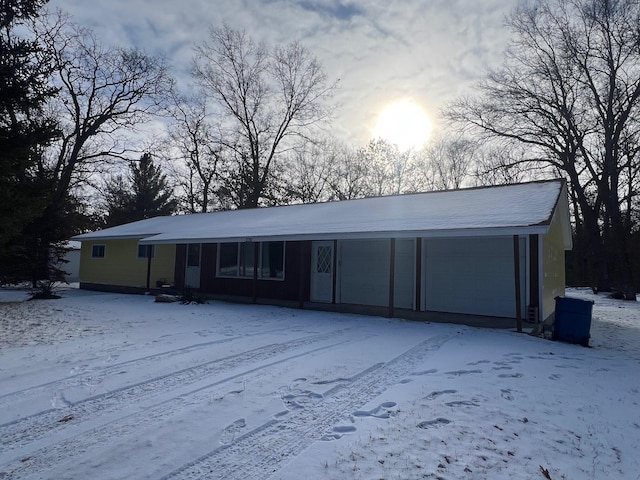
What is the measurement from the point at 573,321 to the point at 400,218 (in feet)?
15.4

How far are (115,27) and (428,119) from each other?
18.0m

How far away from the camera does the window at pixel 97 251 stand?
1957 centimetres

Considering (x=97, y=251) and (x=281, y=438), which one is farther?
(x=97, y=251)

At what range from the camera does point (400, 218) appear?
37.0 ft

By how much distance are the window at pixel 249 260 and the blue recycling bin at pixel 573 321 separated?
26.0 ft

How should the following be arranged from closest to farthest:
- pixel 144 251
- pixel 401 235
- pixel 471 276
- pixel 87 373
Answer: pixel 87 373 → pixel 401 235 → pixel 471 276 → pixel 144 251

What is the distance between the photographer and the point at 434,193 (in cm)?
1430

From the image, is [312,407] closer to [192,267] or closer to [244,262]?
[244,262]

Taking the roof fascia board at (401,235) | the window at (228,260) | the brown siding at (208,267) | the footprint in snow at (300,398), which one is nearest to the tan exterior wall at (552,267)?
the roof fascia board at (401,235)

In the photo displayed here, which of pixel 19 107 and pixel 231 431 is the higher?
pixel 19 107

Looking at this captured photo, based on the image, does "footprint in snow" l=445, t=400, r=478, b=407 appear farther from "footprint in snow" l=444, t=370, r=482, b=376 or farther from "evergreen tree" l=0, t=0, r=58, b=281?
"evergreen tree" l=0, t=0, r=58, b=281

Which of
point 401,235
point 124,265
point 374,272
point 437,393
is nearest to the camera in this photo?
point 437,393

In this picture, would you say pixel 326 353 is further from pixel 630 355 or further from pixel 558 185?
pixel 558 185

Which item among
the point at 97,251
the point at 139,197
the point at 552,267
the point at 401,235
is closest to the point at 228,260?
the point at 401,235
